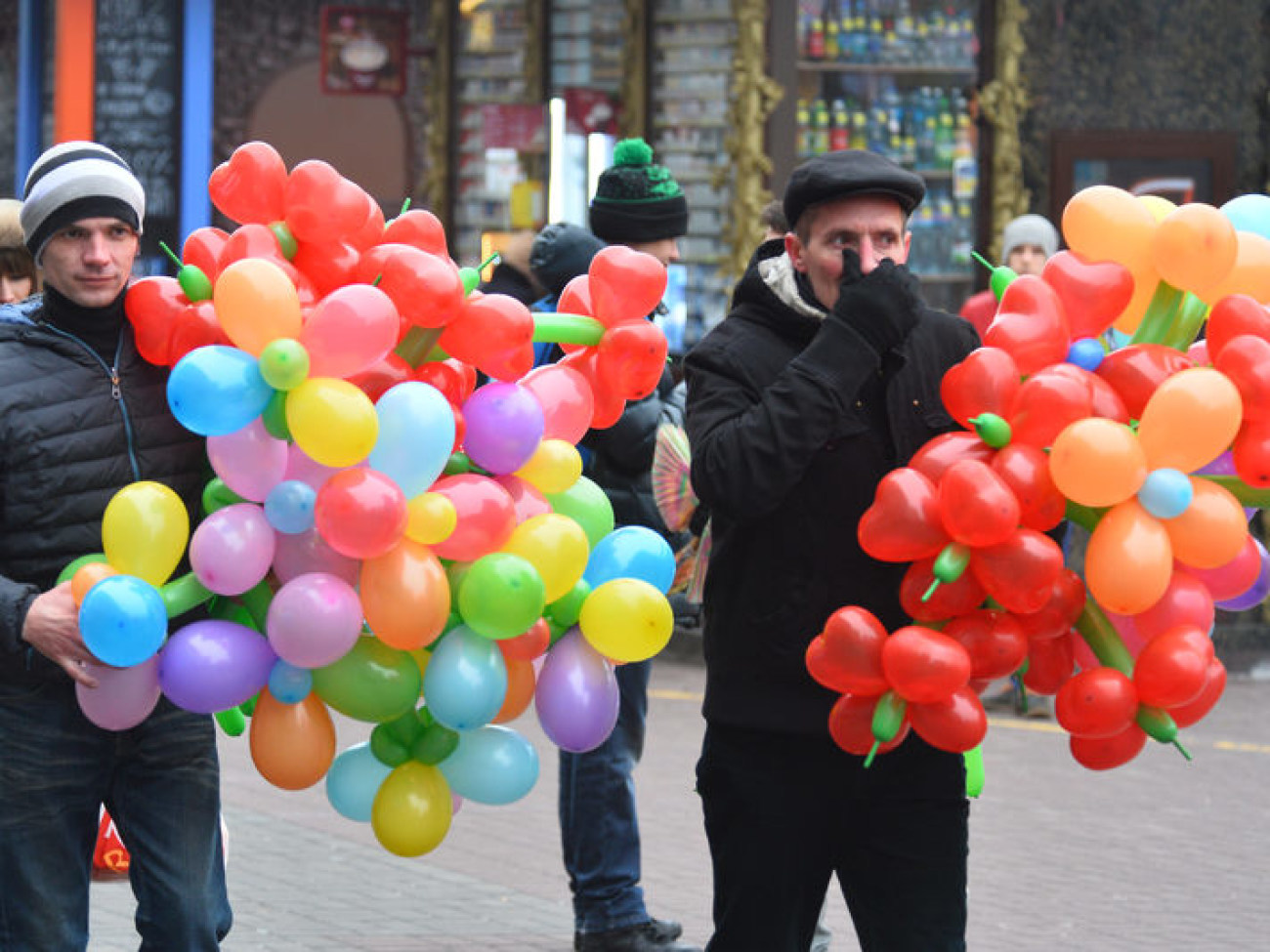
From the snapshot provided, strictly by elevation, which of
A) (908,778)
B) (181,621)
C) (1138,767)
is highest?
(181,621)

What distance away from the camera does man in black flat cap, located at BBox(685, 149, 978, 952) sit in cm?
396

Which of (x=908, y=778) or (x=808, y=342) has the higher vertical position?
(x=808, y=342)

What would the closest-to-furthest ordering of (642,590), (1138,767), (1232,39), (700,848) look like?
(642,590), (700,848), (1138,767), (1232,39)

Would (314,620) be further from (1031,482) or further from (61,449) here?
(1031,482)

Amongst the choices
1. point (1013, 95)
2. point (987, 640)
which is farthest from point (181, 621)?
point (1013, 95)

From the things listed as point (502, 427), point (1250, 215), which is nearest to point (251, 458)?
point (502, 427)

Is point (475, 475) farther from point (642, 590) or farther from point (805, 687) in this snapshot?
point (805, 687)

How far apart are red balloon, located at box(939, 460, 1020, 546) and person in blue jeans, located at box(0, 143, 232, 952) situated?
1.45 m

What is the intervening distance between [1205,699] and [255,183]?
1.91m

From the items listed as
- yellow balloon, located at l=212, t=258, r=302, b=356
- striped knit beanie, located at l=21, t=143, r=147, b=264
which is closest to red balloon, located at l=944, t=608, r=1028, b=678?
yellow balloon, located at l=212, t=258, r=302, b=356

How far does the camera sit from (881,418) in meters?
4.04

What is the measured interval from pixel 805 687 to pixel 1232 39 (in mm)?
9356

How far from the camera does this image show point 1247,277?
3926 mm

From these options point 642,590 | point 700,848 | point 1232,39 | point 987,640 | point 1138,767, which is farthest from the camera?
point 1232,39
